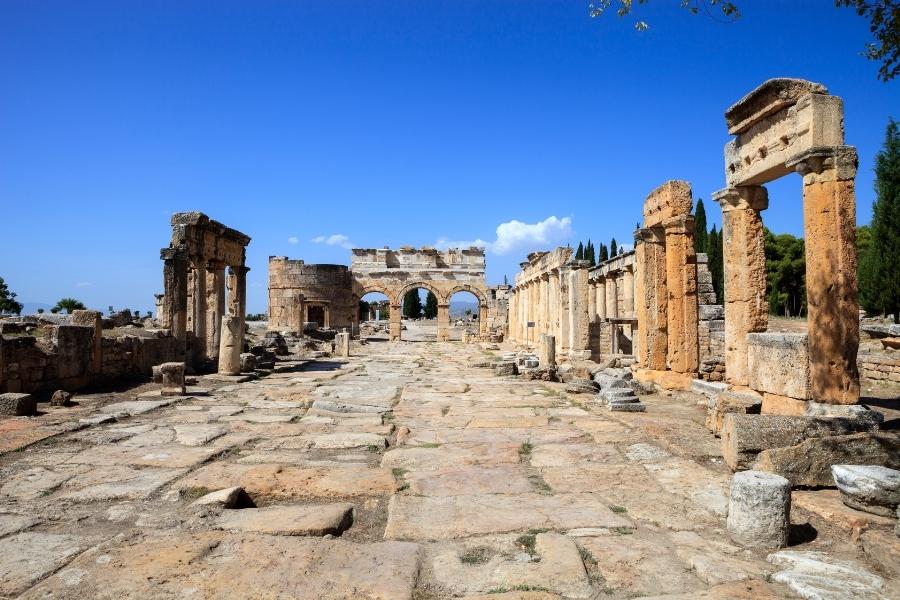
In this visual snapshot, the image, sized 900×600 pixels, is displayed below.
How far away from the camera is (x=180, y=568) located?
10.0ft

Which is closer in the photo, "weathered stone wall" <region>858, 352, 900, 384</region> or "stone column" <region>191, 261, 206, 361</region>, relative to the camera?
"weathered stone wall" <region>858, 352, 900, 384</region>

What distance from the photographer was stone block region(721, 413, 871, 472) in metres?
4.78

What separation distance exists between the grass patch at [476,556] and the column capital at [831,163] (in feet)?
18.7

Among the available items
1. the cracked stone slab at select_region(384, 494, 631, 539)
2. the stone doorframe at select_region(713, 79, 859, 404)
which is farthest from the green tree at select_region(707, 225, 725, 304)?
the cracked stone slab at select_region(384, 494, 631, 539)

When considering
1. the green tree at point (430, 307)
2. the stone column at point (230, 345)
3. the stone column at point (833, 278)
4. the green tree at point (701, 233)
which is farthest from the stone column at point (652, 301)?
the green tree at point (430, 307)

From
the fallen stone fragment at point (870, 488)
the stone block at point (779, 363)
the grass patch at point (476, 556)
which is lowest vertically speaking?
the grass patch at point (476, 556)

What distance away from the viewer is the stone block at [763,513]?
341 centimetres

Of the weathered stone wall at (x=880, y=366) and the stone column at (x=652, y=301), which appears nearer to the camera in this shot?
the stone column at (x=652, y=301)

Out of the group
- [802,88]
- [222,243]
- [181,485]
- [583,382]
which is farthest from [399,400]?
[222,243]

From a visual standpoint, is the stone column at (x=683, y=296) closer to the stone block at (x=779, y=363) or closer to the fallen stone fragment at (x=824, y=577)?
the stone block at (x=779, y=363)

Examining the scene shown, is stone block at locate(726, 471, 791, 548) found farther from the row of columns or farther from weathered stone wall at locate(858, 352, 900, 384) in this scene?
the row of columns

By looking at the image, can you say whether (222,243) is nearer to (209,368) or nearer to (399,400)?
(209,368)

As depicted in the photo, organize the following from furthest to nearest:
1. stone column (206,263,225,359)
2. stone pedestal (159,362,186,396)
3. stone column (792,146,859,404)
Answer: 1. stone column (206,263,225,359)
2. stone pedestal (159,362,186,396)
3. stone column (792,146,859,404)

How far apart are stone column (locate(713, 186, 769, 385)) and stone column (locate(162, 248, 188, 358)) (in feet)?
37.4
